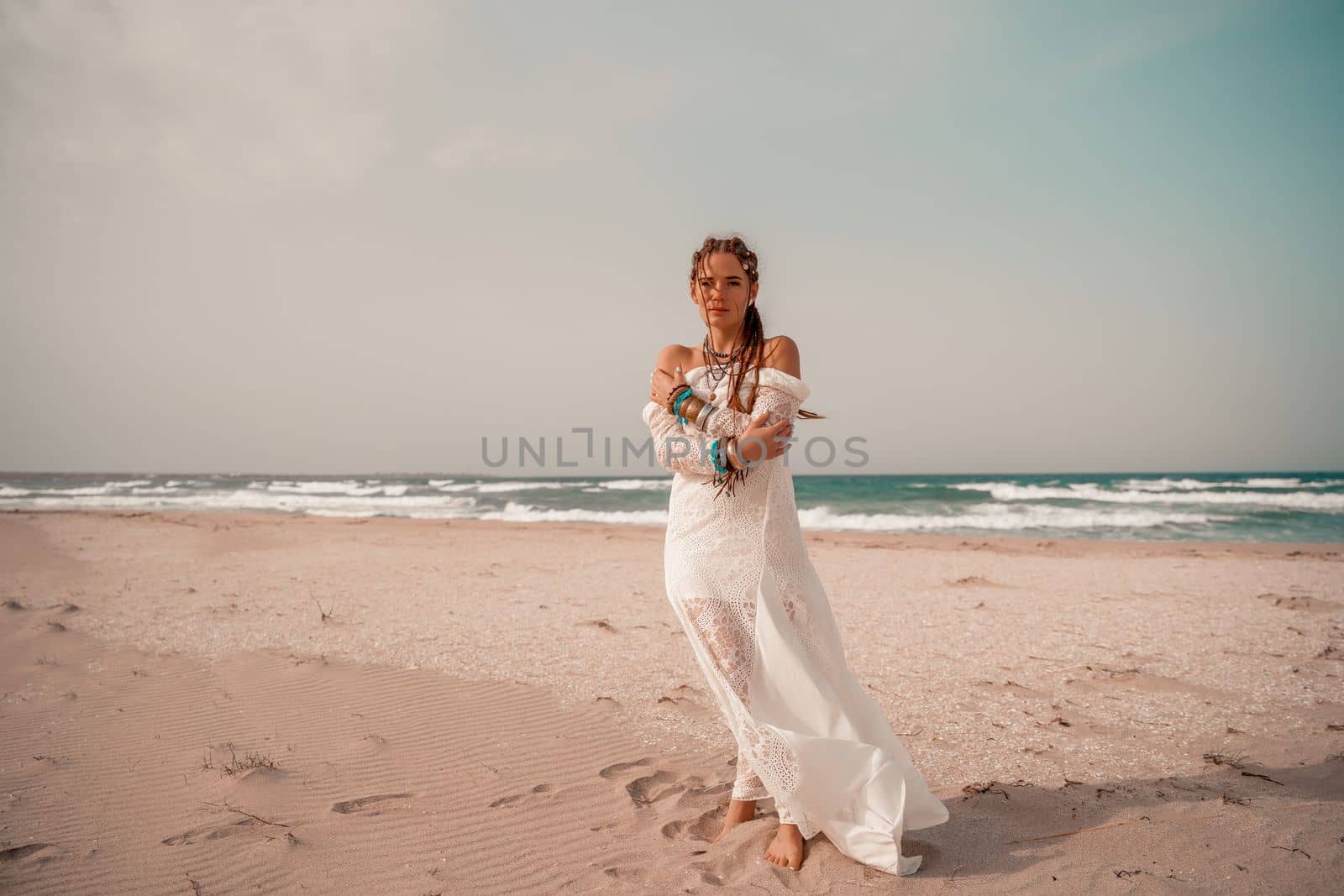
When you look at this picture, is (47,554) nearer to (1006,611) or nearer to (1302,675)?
(1006,611)

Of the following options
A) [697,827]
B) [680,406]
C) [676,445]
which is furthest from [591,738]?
[680,406]

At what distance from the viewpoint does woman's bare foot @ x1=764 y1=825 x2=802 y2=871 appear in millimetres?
2920

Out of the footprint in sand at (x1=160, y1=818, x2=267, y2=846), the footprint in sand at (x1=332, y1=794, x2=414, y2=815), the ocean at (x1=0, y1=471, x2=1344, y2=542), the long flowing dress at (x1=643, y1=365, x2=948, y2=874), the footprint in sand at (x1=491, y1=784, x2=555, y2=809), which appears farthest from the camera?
the ocean at (x1=0, y1=471, x2=1344, y2=542)

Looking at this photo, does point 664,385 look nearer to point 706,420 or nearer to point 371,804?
point 706,420

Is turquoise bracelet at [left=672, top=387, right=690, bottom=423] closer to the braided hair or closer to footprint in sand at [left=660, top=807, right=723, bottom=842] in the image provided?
the braided hair

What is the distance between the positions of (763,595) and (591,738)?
7.68 ft

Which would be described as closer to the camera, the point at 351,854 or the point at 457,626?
the point at 351,854

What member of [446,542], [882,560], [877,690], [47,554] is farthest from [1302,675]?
[47,554]

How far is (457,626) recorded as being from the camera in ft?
25.2

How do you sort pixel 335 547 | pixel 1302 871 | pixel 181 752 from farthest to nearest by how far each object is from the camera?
pixel 335 547
pixel 181 752
pixel 1302 871

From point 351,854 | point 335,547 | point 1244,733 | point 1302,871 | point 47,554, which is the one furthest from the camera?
point 335,547

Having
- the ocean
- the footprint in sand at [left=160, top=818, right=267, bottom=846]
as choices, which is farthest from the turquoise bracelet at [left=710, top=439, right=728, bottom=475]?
the ocean

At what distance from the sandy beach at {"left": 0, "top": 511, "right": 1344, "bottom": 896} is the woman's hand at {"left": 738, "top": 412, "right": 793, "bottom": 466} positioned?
5.58 ft

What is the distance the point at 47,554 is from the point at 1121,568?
18.6 meters
